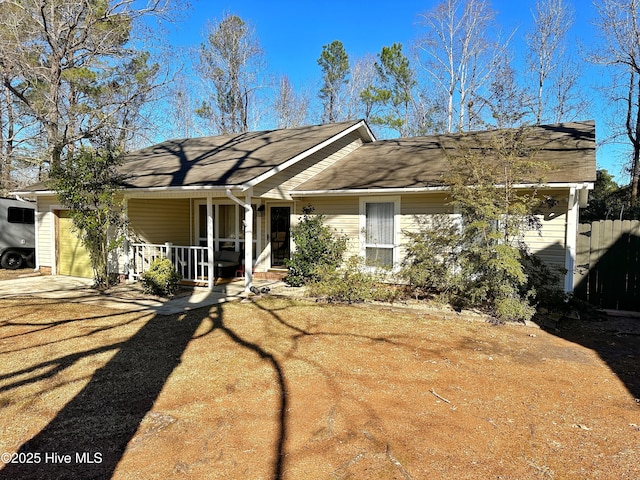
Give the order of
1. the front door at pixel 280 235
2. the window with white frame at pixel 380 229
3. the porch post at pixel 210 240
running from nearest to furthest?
the porch post at pixel 210 240 → the window with white frame at pixel 380 229 → the front door at pixel 280 235

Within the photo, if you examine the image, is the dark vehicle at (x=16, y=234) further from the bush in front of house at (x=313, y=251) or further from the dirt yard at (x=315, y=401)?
the bush in front of house at (x=313, y=251)

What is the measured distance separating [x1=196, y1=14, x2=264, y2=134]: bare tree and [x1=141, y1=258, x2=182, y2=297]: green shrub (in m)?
20.7

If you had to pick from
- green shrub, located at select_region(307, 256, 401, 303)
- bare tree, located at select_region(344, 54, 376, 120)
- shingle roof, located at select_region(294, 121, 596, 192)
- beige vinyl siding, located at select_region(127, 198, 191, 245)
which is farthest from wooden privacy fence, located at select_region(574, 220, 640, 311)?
bare tree, located at select_region(344, 54, 376, 120)

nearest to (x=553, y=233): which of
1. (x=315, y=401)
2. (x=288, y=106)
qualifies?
(x=315, y=401)

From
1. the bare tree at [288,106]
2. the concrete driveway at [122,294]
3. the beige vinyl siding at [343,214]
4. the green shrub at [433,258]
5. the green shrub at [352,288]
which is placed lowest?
the concrete driveway at [122,294]

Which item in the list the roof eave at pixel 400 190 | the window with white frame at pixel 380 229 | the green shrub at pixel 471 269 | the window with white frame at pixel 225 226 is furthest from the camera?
the window with white frame at pixel 225 226

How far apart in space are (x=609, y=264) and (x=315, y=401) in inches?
298

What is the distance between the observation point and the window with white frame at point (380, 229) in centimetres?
1030

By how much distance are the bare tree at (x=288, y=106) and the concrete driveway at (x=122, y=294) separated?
21.7 m

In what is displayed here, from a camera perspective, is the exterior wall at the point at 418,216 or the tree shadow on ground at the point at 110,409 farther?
the exterior wall at the point at 418,216

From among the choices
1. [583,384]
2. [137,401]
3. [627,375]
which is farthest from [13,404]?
[627,375]

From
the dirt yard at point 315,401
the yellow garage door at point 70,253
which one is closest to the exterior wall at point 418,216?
the dirt yard at point 315,401

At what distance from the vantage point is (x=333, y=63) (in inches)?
1091

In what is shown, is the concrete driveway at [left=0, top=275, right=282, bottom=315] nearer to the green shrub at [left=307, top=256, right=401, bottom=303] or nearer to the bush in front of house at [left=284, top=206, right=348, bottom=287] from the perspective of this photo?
the bush in front of house at [left=284, top=206, right=348, bottom=287]
